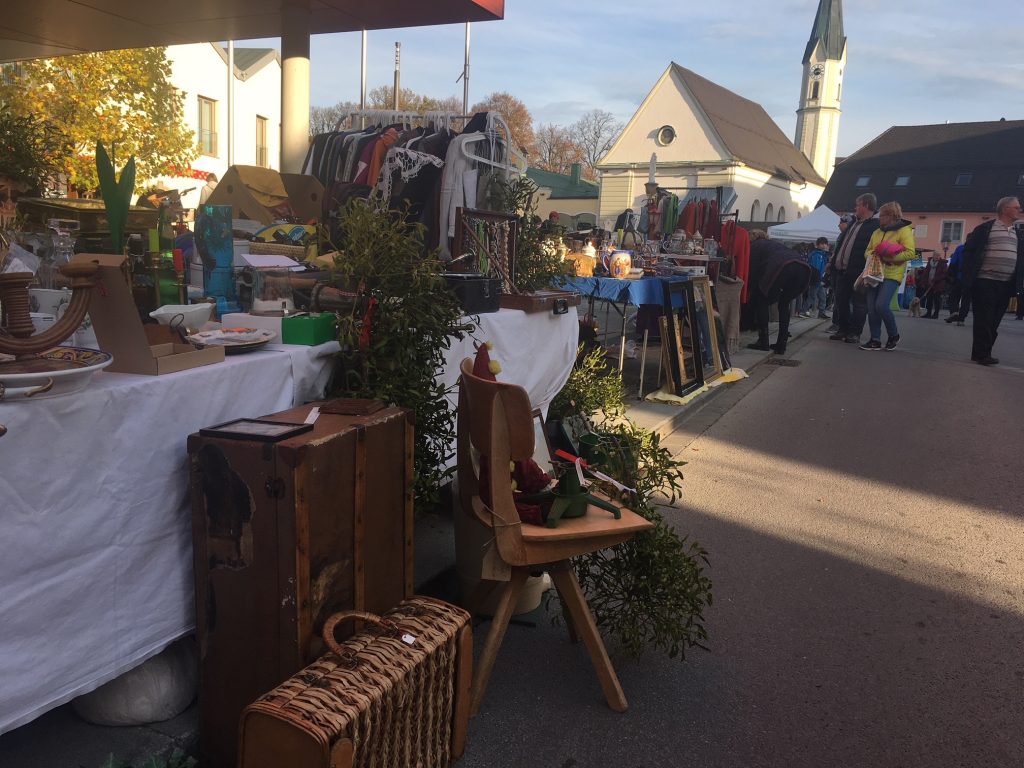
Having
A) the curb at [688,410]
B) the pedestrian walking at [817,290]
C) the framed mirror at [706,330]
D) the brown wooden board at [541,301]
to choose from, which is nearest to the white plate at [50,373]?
the brown wooden board at [541,301]

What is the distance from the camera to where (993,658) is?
3.03 metres

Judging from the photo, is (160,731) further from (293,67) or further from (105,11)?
(105,11)

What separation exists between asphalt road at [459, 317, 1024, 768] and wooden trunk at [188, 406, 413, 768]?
2.18ft

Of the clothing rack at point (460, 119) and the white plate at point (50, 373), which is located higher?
the clothing rack at point (460, 119)

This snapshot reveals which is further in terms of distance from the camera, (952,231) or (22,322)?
(952,231)

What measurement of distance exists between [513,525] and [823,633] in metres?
1.56

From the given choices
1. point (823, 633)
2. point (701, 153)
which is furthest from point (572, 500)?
point (701, 153)

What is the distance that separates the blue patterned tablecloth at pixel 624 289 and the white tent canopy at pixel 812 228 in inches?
556

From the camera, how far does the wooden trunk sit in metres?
2.03

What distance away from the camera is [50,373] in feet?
5.83

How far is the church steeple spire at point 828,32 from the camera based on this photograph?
6925cm

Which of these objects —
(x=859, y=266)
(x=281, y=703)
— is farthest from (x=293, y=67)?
(x=859, y=266)

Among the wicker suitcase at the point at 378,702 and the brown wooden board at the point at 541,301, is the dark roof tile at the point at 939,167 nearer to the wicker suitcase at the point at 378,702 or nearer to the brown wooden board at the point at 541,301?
the brown wooden board at the point at 541,301

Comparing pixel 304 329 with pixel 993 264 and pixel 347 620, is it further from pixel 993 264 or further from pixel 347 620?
pixel 993 264
